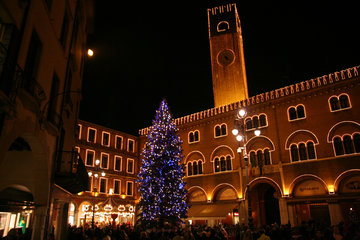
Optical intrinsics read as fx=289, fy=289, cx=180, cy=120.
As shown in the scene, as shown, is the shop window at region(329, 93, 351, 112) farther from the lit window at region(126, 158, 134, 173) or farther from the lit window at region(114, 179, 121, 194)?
the lit window at region(114, 179, 121, 194)

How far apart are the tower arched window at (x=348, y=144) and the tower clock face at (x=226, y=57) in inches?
711

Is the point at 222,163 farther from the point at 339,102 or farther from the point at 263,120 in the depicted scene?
the point at 339,102

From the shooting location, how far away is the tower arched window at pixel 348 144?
77.1 ft

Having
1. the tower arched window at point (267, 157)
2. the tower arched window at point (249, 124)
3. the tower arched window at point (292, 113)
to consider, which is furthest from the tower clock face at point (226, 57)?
the tower arched window at point (267, 157)

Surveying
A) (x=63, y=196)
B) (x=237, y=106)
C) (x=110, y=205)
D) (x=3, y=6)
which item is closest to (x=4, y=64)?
(x=3, y=6)

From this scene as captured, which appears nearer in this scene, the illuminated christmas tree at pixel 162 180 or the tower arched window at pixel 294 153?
the illuminated christmas tree at pixel 162 180

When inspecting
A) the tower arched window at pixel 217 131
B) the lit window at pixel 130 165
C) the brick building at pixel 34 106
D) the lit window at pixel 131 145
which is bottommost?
the brick building at pixel 34 106

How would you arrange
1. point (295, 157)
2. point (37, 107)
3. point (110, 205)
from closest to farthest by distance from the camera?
1. point (37, 107)
2. point (295, 157)
3. point (110, 205)

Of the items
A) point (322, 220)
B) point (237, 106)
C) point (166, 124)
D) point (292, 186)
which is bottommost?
point (322, 220)

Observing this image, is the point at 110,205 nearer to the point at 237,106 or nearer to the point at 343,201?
the point at 237,106

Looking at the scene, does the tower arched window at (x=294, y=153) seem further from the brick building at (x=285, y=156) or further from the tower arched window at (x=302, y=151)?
the tower arched window at (x=302, y=151)

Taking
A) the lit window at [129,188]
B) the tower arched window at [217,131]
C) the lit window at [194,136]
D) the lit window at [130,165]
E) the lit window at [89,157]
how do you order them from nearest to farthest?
the tower arched window at [217,131]
the lit window at [194,136]
the lit window at [89,157]
the lit window at [129,188]
the lit window at [130,165]

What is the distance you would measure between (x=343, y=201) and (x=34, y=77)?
78.7 ft

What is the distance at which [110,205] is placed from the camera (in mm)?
33562
